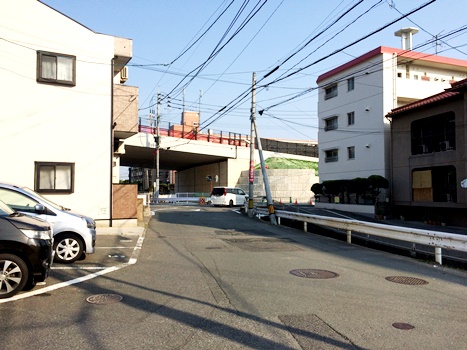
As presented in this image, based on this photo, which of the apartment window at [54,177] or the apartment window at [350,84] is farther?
the apartment window at [350,84]

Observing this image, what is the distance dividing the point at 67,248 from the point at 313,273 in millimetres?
5313

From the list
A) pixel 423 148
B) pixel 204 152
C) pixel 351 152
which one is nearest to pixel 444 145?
pixel 423 148

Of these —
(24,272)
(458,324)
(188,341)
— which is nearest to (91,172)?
(24,272)

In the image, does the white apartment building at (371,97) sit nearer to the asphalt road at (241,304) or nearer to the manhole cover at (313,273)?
the asphalt road at (241,304)

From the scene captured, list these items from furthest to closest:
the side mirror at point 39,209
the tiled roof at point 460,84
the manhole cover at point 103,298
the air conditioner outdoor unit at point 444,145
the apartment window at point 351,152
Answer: the apartment window at point 351,152, the air conditioner outdoor unit at point 444,145, the tiled roof at point 460,84, the side mirror at point 39,209, the manhole cover at point 103,298

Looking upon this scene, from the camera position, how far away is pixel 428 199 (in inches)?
943

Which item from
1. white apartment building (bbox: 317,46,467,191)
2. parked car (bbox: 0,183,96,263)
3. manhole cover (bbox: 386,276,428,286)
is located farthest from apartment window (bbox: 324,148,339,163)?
parked car (bbox: 0,183,96,263)

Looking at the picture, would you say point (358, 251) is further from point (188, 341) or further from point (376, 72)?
point (376, 72)

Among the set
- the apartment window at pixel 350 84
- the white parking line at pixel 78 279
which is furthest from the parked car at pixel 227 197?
the white parking line at pixel 78 279

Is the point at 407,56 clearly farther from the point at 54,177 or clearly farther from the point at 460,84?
the point at 54,177

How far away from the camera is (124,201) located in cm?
1542

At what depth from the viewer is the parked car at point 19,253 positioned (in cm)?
589

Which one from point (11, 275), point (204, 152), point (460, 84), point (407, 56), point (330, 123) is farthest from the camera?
point (204, 152)

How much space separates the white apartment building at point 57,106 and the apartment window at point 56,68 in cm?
3
